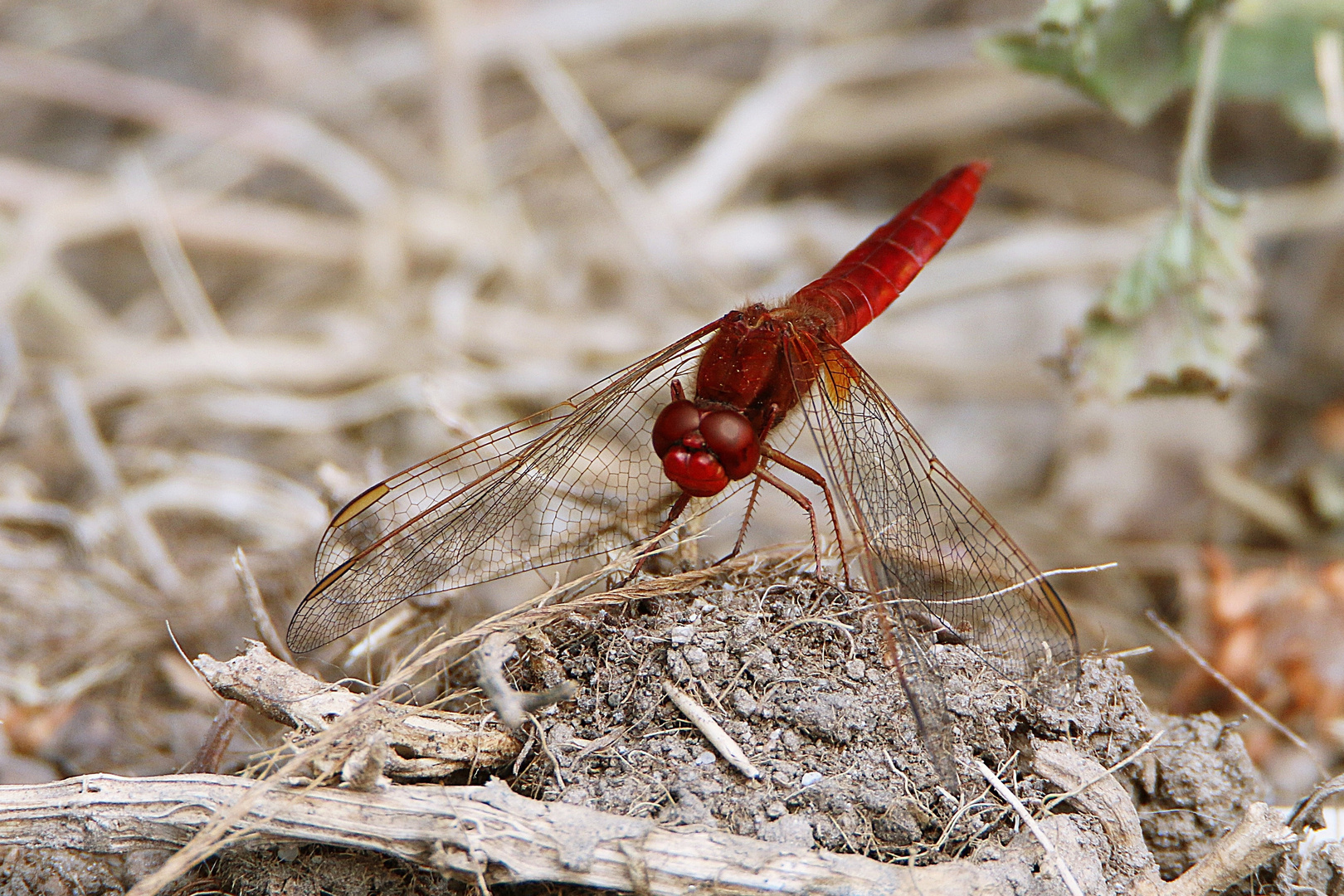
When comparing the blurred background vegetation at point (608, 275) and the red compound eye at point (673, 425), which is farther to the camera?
the blurred background vegetation at point (608, 275)

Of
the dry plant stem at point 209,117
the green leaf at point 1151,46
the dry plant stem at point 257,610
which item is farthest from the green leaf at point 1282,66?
the dry plant stem at point 209,117

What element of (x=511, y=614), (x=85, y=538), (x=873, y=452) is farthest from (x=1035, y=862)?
(x=85, y=538)

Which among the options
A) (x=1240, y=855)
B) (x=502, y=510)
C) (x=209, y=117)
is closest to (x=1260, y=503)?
(x=1240, y=855)

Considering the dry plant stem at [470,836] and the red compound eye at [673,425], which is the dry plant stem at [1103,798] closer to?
the dry plant stem at [470,836]

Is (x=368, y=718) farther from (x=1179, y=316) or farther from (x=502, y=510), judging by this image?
(x=1179, y=316)

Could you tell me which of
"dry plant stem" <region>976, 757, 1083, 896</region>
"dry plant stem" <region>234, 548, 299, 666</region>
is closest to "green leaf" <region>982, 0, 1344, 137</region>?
"dry plant stem" <region>976, 757, 1083, 896</region>

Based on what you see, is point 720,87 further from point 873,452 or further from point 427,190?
point 873,452
